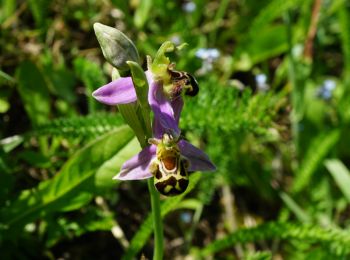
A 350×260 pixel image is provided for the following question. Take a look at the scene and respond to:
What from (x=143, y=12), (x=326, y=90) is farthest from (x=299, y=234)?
(x=143, y=12)

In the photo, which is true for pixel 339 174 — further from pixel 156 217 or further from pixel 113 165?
pixel 156 217

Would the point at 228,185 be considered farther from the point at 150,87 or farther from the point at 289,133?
the point at 150,87

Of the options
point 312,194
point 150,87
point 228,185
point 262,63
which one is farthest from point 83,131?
point 262,63

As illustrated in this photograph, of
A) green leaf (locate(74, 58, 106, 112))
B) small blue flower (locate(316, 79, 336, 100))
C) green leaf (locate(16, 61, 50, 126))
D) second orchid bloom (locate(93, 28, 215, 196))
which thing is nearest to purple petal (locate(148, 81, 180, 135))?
second orchid bloom (locate(93, 28, 215, 196))

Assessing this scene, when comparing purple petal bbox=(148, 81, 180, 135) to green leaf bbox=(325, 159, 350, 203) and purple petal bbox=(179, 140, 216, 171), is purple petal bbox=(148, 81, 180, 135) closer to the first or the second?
purple petal bbox=(179, 140, 216, 171)

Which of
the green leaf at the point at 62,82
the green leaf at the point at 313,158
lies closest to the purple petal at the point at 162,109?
the green leaf at the point at 62,82
